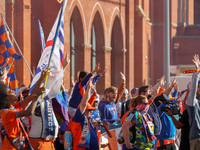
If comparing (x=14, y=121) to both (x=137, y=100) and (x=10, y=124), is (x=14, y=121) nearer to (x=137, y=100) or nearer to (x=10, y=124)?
(x=10, y=124)

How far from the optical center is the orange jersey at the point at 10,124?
14.3ft

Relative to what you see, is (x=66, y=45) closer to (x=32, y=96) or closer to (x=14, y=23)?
(x=14, y=23)

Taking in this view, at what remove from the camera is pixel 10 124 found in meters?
4.42

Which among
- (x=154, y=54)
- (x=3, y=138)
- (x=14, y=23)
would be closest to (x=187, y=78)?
(x=14, y=23)

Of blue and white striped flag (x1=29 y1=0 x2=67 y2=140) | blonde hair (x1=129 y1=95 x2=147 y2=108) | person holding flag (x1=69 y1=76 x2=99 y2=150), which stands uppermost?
blue and white striped flag (x1=29 y1=0 x2=67 y2=140)

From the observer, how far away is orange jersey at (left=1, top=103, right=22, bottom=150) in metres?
4.35

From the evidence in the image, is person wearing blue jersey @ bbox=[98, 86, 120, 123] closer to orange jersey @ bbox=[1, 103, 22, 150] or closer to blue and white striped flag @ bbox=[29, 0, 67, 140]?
blue and white striped flag @ bbox=[29, 0, 67, 140]

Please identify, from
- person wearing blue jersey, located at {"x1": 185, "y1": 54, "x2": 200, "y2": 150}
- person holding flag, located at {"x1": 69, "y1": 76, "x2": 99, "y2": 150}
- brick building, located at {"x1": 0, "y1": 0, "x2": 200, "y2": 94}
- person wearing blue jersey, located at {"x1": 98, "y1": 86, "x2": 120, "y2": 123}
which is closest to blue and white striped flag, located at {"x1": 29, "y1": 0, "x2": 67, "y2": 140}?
person holding flag, located at {"x1": 69, "y1": 76, "x2": 99, "y2": 150}

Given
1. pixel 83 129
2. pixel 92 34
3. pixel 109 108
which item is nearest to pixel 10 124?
pixel 83 129

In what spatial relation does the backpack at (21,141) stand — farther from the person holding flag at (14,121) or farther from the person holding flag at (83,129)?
the person holding flag at (83,129)

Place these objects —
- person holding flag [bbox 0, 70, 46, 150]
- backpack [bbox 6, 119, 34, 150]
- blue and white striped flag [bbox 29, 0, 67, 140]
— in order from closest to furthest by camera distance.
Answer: person holding flag [bbox 0, 70, 46, 150] → backpack [bbox 6, 119, 34, 150] → blue and white striped flag [bbox 29, 0, 67, 140]

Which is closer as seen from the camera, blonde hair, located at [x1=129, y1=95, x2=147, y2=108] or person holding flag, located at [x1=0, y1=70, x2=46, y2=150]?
person holding flag, located at [x1=0, y1=70, x2=46, y2=150]

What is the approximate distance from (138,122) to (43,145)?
55.8 inches

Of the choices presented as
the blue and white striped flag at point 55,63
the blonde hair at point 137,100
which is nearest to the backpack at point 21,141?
the blue and white striped flag at point 55,63
